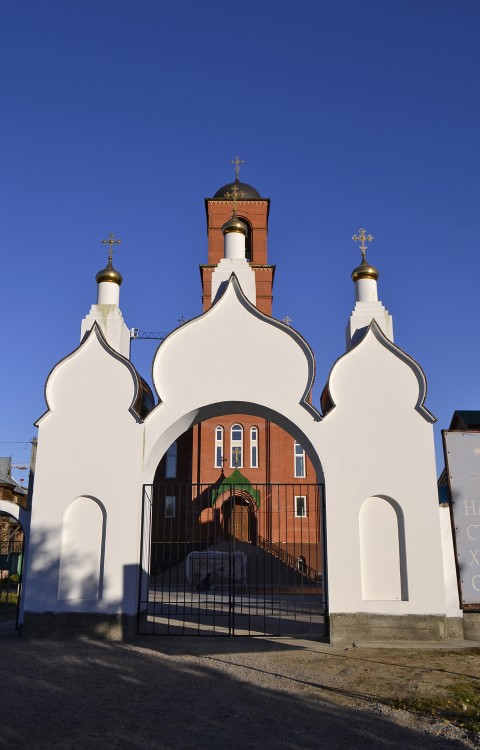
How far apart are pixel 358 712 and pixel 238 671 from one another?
1.99 m

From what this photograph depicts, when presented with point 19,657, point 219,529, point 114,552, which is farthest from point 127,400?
point 219,529

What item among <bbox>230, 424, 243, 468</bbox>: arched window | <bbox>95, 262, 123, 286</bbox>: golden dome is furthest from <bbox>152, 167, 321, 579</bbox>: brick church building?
<bbox>95, 262, 123, 286</bbox>: golden dome

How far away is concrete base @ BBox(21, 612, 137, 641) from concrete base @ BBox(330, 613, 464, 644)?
10.2 ft

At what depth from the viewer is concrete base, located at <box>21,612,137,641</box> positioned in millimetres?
9805

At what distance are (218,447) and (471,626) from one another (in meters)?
20.2

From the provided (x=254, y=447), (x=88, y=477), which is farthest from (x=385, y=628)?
(x=254, y=447)

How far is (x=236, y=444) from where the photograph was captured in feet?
97.2

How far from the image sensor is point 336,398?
10.7 meters

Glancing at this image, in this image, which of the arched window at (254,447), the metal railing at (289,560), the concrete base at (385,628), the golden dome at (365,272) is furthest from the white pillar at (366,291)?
the arched window at (254,447)

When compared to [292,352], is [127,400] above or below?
below

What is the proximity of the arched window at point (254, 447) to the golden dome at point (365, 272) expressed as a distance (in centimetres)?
1798

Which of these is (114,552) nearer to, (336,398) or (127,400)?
(127,400)

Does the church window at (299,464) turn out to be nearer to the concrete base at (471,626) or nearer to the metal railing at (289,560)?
the metal railing at (289,560)

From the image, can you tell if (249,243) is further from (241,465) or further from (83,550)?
(83,550)
